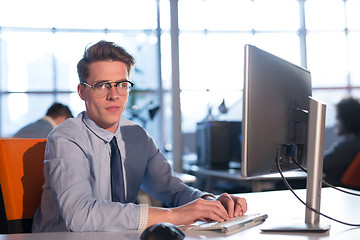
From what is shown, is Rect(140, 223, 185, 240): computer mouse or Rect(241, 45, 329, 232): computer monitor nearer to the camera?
Rect(140, 223, 185, 240): computer mouse

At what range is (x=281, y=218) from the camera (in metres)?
1.40

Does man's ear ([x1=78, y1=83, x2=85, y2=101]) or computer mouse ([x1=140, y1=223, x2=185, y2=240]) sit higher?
man's ear ([x1=78, y1=83, x2=85, y2=101])

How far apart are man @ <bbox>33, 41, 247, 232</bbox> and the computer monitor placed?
0.28m

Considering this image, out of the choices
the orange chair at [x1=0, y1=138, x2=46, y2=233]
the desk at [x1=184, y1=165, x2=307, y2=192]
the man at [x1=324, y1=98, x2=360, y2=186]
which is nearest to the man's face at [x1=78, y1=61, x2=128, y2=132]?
the orange chair at [x1=0, y1=138, x2=46, y2=233]

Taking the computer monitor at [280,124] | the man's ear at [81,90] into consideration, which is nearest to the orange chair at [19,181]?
the man's ear at [81,90]

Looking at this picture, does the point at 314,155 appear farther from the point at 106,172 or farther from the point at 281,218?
the point at 106,172

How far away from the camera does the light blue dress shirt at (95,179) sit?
132 cm

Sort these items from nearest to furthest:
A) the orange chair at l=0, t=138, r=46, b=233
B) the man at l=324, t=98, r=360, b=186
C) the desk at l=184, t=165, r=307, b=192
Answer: the orange chair at l=0, t=138, r=46, b=233 → the desk at l=184, t=165, r=307, b=192 → the man at l=324, t=98, r=360, b=186

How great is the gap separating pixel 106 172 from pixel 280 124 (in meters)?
0.80

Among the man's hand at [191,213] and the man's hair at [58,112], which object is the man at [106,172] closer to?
the man's hand at [191,213]

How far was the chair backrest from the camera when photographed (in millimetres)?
3289

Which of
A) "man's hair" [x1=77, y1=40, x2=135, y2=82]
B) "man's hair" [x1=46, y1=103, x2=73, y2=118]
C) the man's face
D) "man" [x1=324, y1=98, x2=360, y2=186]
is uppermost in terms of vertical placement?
"man's hair" [x1=77, y1=40, x2=135, y2=82]

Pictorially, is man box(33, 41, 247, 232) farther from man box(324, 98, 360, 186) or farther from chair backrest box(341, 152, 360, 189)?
man box(324, 98, 360, 186)

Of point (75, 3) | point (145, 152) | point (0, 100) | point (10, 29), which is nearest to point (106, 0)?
point (75, 3)
